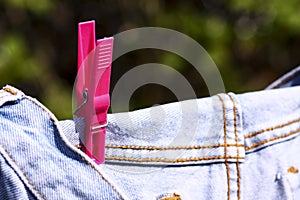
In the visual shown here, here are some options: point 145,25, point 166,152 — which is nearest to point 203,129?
point 166,152

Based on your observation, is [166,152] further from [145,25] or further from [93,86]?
[145,25]

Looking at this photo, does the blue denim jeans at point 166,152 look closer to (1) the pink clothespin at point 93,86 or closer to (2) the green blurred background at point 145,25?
(1) the pink clothespin at point 93,86

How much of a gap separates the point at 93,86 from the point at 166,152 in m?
0.10

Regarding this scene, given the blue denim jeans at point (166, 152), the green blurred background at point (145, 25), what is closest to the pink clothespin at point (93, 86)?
the blue denim jeans at point (166, 152)

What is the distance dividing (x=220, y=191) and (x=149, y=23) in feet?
3.83

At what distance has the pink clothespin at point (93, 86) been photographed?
47 cm

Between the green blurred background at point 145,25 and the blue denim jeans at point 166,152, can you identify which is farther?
the green blurred background at point 145,25

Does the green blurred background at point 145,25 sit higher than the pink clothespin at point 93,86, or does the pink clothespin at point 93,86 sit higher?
the green blurred background at point 145,25

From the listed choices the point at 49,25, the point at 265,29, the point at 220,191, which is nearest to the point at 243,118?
the point at 220,191

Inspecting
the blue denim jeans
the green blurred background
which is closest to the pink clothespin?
the blue denim jeans

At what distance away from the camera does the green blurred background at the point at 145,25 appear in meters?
1.57

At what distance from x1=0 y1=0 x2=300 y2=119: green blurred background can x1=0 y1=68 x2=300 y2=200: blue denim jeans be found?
3.03ft

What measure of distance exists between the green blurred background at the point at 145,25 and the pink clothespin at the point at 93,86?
0.98m

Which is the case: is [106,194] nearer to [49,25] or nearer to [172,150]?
[172,150]
